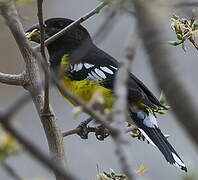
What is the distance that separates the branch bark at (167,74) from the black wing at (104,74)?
2281mm

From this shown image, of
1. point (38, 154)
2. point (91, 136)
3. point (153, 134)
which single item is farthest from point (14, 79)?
point (91, 136)

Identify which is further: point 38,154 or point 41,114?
point 41,114

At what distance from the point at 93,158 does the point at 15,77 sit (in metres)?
2.84

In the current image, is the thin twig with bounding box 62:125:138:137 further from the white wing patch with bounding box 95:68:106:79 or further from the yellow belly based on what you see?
the white wing patch with bounding box 95:68:106:79

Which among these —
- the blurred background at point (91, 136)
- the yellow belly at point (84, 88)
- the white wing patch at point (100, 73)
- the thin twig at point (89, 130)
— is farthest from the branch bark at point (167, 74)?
the blurred background at point (91, 136)

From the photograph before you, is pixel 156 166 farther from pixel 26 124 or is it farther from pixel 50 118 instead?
pixel 50 118

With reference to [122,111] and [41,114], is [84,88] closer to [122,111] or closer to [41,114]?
[41,114]

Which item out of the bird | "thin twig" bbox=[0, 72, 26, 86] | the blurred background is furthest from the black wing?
the blurred background

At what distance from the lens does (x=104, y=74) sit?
3.37 meters

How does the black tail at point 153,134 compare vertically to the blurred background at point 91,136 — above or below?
above

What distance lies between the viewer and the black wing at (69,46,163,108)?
3227mm

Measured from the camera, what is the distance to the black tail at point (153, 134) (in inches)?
113

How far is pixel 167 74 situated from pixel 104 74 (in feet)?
8.24

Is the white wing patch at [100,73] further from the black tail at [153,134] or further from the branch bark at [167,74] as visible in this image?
the branch bark at [167,74]
